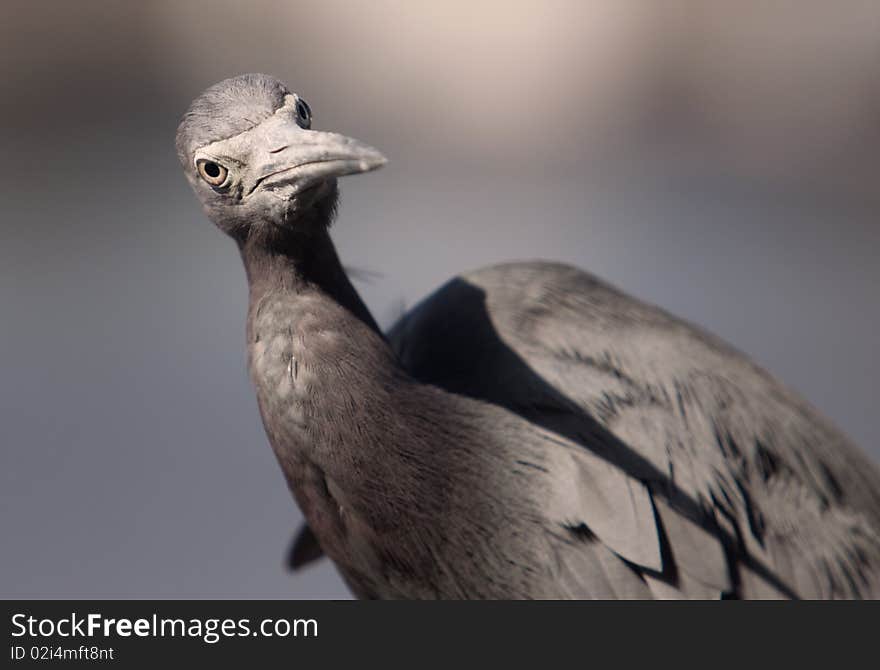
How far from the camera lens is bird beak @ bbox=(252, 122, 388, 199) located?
119 cm

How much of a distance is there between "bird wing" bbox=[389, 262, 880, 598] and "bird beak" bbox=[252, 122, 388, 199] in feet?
1.46

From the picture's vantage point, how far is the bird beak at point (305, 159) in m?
1.19

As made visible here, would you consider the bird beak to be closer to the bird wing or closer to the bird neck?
the bird neck

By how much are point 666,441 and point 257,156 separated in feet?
2.21

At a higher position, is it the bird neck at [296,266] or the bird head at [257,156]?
the bird head at [257,156]

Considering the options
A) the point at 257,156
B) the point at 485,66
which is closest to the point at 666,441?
the point at 257,156

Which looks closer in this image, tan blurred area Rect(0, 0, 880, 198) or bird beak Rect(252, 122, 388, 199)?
bird beak Rect(252, 122, 388, 199)

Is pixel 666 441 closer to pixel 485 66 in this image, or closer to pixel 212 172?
pixel 212 172

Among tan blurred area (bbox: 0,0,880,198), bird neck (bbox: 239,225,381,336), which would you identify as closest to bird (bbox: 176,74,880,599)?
bird neck (bbox: 239,225,381,336)

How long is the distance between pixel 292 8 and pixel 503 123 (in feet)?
4.77

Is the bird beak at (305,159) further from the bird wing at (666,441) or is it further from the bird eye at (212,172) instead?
the bird wing at (666,441)

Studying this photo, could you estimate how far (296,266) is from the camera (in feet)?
4.52

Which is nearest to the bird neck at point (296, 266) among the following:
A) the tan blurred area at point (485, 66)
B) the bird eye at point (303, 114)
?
the bird eye at point (303, 114)

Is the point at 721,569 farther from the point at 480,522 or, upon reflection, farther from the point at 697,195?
the point at 697,195
